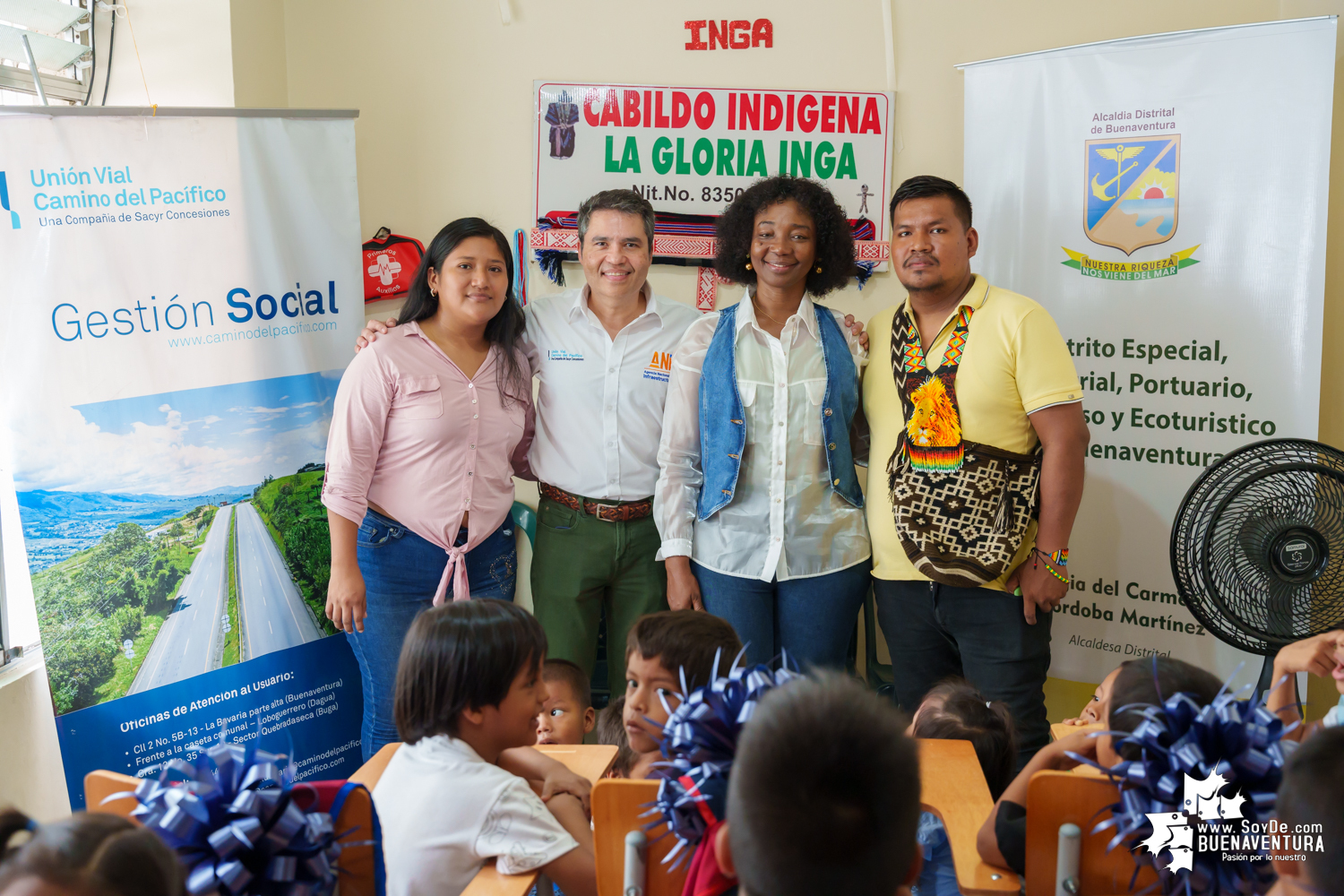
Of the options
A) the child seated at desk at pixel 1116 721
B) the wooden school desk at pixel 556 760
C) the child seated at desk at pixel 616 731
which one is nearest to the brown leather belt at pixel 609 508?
the child seated at desk at pixel 616 731

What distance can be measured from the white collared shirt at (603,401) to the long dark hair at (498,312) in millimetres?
79

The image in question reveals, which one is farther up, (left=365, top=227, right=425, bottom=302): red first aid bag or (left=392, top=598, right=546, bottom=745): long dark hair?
(left=365, top=227, right=425, bottom=302): red first aid bag

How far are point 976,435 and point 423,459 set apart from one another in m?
1.38

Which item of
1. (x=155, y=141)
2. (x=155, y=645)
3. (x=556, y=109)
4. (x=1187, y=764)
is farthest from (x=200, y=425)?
(x=1187, y=764)

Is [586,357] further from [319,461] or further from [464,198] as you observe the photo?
A: [464,198]

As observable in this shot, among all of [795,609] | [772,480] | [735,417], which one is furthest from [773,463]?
[795,609]

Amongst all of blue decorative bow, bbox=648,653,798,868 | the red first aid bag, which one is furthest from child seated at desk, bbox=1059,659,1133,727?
the red first aid bag

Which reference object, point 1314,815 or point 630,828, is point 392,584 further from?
point 1314,815

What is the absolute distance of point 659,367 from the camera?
255 centimetres

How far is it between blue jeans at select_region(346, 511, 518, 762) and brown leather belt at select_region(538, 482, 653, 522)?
0.22m

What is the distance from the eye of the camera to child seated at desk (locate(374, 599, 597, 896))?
141 cm

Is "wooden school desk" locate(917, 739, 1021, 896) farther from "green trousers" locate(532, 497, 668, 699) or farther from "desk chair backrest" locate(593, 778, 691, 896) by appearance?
"green trousers" locate(532, 497, 668, 699)

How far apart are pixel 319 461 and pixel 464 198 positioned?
1.24m

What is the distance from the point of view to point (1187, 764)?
3.98ft
